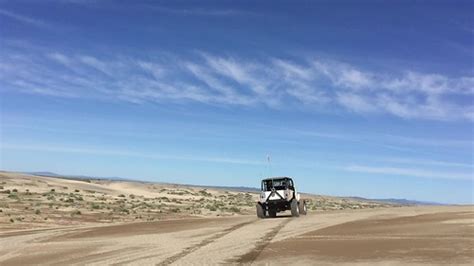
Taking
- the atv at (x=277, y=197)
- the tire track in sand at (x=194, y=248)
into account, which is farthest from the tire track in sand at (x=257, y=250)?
the atv at (x=277, y=197)

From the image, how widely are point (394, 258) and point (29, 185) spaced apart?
64.8 meters

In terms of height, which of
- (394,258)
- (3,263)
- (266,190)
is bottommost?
(3,263)

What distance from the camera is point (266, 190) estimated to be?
3688 cm

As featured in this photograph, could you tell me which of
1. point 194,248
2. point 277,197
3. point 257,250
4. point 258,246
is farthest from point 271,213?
point 257,250

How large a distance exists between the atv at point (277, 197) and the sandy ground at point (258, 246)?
8.50m

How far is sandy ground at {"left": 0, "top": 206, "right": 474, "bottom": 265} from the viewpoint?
1628cm

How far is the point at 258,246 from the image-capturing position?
19250mm

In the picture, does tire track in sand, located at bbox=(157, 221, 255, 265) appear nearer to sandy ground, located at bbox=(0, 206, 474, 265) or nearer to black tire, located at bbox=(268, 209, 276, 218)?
sandy ground, located at bbox=(0, 206, 474, 265)

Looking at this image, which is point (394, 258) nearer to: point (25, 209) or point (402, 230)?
point (402, 230)

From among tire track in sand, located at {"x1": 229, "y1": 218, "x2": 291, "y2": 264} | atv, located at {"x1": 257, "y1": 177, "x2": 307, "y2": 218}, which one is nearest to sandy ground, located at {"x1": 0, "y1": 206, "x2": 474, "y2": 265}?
tire track in sand, located at {"x1": 229, "y1": 218, "x2": 291, "y2": 264}

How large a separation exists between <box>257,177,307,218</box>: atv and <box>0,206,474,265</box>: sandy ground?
335 inches

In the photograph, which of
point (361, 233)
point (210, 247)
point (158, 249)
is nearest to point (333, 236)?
point (361, 233)

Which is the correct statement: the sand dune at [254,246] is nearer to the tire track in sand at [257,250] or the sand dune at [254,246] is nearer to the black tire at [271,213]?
the tire track in sand at [257,250]

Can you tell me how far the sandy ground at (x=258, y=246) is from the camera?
16281 millimetres
